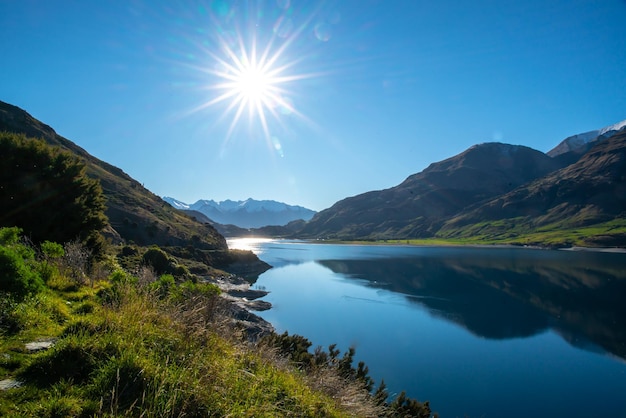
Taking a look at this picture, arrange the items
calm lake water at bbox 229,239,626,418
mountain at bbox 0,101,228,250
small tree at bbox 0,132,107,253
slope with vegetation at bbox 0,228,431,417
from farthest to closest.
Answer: mountain at bbox 0,101,228,250 → small tree at bbox 0,132,107,253 → calm lake water at bbox 229,239,626,418 → slope with vegetation at bbox 0,228,431,417

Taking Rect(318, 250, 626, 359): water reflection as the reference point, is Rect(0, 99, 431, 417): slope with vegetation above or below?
above

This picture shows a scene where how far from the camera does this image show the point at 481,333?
3856 cm

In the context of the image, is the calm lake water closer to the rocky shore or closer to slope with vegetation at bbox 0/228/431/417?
the rocky shore

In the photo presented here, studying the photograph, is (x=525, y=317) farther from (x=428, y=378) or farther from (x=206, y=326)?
(x=206, y=326)

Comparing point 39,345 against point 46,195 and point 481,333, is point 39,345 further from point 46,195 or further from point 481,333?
point 481,333

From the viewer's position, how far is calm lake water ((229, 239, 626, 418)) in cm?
2405

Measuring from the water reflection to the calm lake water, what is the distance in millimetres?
194

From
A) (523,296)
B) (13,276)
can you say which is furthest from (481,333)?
(13,276)

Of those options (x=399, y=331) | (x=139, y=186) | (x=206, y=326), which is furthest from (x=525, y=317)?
(x=139, y=186)

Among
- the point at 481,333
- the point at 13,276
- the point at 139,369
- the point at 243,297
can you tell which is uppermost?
the point at 13,276

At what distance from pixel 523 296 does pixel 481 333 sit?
25.6 meters

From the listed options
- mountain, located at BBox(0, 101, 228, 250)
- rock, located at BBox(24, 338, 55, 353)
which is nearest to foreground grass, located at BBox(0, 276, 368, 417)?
rock, located at BBox(24, 338, 55, 353)

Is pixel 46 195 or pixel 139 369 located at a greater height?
pixel 46 195

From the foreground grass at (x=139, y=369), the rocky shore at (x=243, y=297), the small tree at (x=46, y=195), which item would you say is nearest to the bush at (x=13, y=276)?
the foreground grass at (x=139, y=369)
